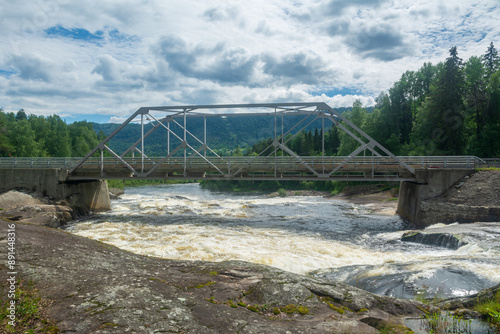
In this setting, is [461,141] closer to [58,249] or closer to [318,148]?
[58,249]

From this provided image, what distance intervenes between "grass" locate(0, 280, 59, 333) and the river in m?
9.16

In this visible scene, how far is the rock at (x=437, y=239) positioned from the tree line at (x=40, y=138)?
231ft

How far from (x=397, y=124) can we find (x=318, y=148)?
4989cm

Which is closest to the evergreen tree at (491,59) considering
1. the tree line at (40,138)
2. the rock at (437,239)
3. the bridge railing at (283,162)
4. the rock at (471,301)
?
the bridge railing at (283,162)

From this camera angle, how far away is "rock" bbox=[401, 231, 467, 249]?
688 inches

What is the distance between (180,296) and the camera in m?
5.63

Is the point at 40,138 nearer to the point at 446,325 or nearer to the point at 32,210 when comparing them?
the point at 32,210

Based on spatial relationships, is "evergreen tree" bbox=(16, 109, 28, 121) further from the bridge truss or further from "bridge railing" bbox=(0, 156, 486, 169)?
the bridge truss

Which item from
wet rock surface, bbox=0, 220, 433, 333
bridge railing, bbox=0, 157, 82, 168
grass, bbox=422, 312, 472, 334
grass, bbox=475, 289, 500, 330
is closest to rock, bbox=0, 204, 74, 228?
A: bridge railing, bbox=0, 157, 82, 168

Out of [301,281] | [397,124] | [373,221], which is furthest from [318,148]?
[301,281]

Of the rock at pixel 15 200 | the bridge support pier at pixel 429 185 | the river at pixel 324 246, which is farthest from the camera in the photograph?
the rock at pixel 15 200

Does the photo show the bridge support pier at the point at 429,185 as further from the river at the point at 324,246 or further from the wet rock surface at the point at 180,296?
the wet rock surface at the point at 180,296

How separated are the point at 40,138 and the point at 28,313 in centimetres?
10324

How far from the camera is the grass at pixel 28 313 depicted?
4367 millimetres
